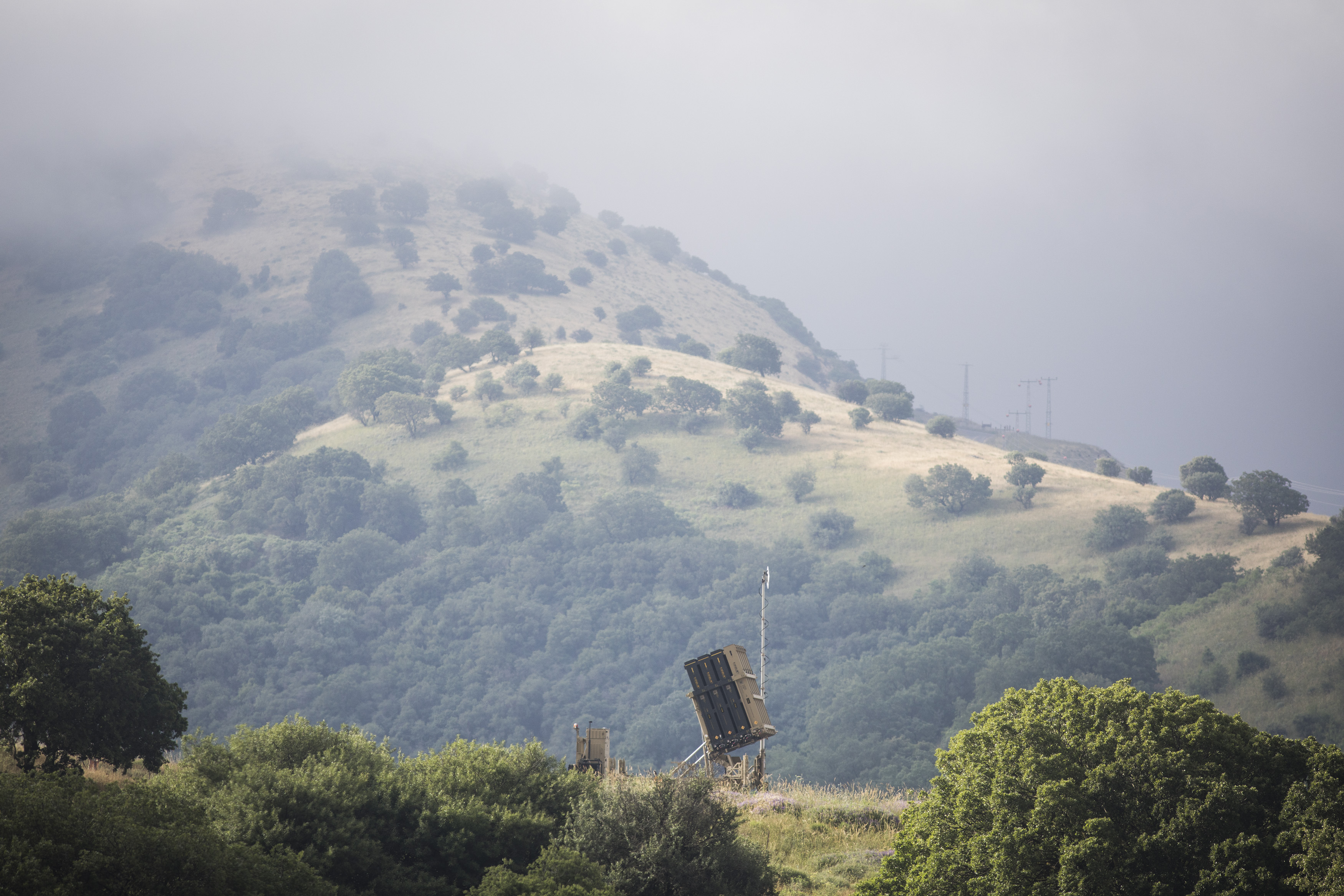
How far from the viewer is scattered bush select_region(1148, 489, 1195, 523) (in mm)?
89938

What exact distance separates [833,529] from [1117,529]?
89.3ft

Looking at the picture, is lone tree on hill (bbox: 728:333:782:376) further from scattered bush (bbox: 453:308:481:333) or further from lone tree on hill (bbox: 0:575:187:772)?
lone tree on hill (bbox: 0:575:187:772)

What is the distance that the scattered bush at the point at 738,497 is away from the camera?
348ft

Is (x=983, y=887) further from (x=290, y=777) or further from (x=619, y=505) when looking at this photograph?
(x=619, y=505)

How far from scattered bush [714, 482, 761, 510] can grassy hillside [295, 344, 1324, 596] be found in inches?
36.1

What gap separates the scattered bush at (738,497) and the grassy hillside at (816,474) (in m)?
0.92

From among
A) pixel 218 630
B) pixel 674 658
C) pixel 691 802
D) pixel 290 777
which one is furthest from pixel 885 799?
pixel 218 630

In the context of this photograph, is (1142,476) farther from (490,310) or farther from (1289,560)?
(490,310)

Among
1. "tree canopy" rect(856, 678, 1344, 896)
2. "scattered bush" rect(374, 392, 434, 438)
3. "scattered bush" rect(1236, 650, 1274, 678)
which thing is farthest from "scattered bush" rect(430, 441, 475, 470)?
"tree canopy" rect(856, 678, 1344, 896)

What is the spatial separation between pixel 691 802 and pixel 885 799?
11846 millimetres

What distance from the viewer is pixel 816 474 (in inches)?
4215

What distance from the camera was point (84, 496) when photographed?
147000mm

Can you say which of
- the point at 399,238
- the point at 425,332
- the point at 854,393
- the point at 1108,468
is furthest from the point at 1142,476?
the point at 399,238

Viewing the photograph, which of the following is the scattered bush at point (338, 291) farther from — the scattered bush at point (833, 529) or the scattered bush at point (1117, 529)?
the scattered bush at point (1117, 529)
